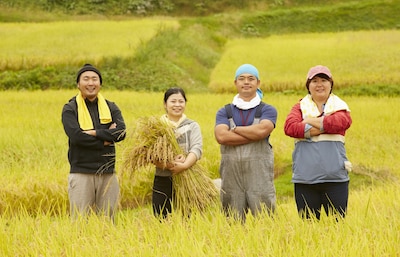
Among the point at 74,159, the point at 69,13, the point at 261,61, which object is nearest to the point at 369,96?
the point at 261,61

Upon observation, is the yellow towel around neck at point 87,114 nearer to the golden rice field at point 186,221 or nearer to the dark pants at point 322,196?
the golden rice field at point 186,221

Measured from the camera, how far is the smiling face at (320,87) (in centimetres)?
495

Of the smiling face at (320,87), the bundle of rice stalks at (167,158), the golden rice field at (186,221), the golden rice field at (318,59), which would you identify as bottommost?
the golden rice field at (186,221)

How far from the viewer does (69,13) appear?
37312mm

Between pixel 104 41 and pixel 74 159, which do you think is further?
pixel 104 41

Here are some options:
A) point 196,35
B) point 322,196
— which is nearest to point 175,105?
point 322,196

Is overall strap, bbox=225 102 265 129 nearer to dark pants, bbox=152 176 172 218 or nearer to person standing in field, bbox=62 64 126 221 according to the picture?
dark pants, bbox=152 176 172 218

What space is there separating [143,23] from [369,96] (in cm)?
1508

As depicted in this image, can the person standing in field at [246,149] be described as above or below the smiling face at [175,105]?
below

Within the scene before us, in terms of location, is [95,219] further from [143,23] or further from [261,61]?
[143,23]

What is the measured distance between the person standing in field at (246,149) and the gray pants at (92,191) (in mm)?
1085

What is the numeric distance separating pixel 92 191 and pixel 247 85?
1.72m

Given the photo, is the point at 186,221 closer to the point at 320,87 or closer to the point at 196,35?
the point at 320,87

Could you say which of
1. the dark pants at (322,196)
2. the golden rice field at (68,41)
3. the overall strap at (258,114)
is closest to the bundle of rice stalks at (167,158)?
the overall strap at (258,114)
